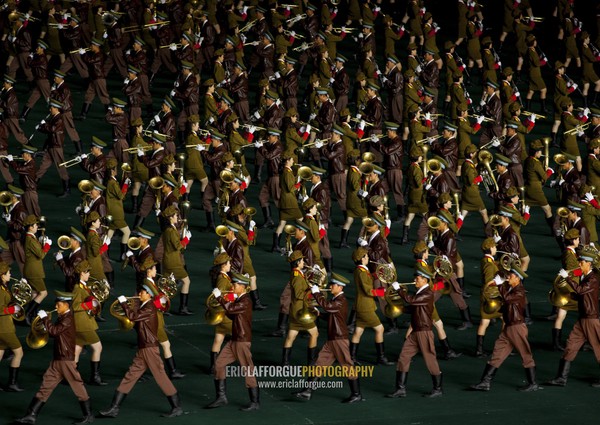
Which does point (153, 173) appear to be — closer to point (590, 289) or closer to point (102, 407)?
point (102, 407)

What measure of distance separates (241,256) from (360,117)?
279 inches

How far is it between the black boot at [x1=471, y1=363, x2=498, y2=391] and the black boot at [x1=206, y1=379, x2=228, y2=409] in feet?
10.7

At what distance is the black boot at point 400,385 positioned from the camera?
56.4 feet

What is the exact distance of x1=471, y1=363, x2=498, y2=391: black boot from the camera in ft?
57.1

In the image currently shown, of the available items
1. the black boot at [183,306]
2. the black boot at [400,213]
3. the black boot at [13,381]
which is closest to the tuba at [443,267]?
the black boot at [183,306]

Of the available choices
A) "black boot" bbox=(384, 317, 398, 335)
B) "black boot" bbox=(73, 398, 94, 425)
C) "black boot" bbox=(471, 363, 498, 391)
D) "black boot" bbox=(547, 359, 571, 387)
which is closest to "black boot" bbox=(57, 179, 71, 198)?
"black boot" bbox=(384, 317, 398, 335)

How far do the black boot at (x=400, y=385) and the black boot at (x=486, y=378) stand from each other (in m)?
0.96

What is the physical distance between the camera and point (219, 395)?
16.8 m

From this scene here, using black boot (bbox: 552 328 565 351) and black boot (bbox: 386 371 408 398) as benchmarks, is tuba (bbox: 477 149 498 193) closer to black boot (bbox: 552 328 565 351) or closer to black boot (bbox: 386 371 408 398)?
black boot (bbox: 552 328 565 351)

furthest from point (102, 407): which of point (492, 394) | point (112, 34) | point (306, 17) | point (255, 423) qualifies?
point (306, 17)

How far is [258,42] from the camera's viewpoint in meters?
31.0

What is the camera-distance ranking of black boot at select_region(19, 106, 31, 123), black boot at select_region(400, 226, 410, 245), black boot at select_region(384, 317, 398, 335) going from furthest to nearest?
black boot at select_region(19, 106, 31, 123), black boot at select_region(400, 226, 410, 245), black boot at select_region(384, 317, 398, 335)

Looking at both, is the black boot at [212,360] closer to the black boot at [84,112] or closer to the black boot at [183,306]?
the black boot at [183,306]

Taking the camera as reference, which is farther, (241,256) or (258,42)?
(258,42)
